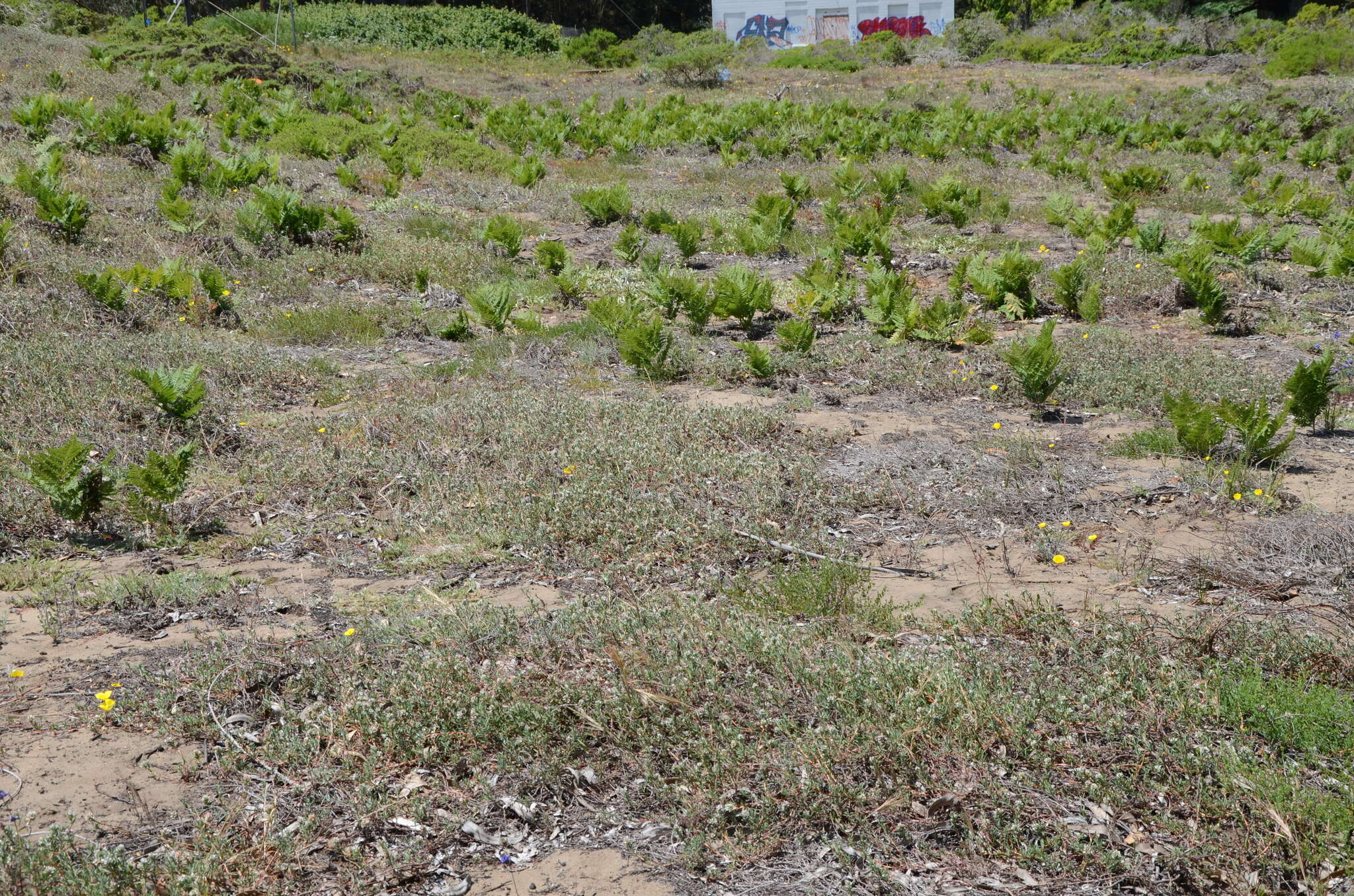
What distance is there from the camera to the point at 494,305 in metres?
8.66

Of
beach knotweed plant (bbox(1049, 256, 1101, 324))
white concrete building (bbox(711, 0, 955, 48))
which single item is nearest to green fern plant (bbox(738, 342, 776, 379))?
beach knotweed plant (bbox(1049, 256, 1101, 324))

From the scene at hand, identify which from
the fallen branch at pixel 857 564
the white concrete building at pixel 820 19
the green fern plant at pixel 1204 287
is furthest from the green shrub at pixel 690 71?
the fallen branch at pixel 857 564

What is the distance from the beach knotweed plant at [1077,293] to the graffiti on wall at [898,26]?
42366 millimetres

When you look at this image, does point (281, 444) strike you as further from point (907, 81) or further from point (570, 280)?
point (907, 81)

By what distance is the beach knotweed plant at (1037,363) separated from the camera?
21.0 feet

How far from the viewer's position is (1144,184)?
14109mm

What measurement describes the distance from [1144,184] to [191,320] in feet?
41.5

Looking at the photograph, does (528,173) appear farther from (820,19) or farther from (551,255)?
(820,19)

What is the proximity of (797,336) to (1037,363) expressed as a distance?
207cm

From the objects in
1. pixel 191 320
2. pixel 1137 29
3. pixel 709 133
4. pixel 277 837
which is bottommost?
pixel 277 837

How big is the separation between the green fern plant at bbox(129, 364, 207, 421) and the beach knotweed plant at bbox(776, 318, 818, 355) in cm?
430

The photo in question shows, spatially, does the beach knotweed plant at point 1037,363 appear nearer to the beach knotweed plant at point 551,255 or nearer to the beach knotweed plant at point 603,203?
the beach knotweed plant at point 551,255

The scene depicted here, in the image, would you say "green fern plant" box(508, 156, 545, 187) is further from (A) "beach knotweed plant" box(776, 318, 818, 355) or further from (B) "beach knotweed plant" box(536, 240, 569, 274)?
(A) "beach knotweed plant" box(776, 318, 818, 355)

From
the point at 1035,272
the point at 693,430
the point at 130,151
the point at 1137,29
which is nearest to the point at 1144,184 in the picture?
the point at 1035,272
